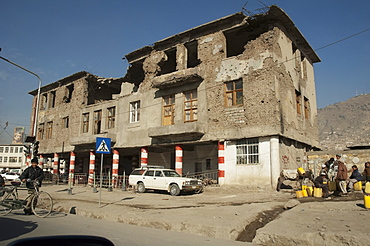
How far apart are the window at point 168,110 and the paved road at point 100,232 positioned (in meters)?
13.7

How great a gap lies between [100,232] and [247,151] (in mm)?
12185

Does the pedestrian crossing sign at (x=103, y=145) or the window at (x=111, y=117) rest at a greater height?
the window at (x=111, y=117)

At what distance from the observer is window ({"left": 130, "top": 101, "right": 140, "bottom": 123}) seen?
991 inches

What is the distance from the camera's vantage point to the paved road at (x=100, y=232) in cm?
676

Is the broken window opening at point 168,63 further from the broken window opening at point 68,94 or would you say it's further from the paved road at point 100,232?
→ the paved road at point 100,232

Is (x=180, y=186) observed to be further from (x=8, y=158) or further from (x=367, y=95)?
(x=367, y=95)

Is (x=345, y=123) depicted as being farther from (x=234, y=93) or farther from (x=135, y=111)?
(x=234, y=93)

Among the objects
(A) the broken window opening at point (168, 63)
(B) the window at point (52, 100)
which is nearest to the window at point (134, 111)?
(A) the broken window opening at point (168, 63)

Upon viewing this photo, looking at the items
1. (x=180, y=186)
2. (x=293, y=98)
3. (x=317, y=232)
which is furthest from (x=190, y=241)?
(x=293, y=98)

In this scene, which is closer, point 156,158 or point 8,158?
point 156,158

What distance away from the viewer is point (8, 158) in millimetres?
97500

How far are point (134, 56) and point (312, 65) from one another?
16335mm

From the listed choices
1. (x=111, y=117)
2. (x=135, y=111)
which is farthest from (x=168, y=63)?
(x=111, y=117)

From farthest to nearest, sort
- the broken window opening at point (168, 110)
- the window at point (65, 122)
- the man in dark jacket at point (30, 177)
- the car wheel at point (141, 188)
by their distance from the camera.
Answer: the window at point (65, 122)
the broken window opening at point (168, 110)
the car wheel at point (141, 188)
the man in dark jacket at point (30, 177)
